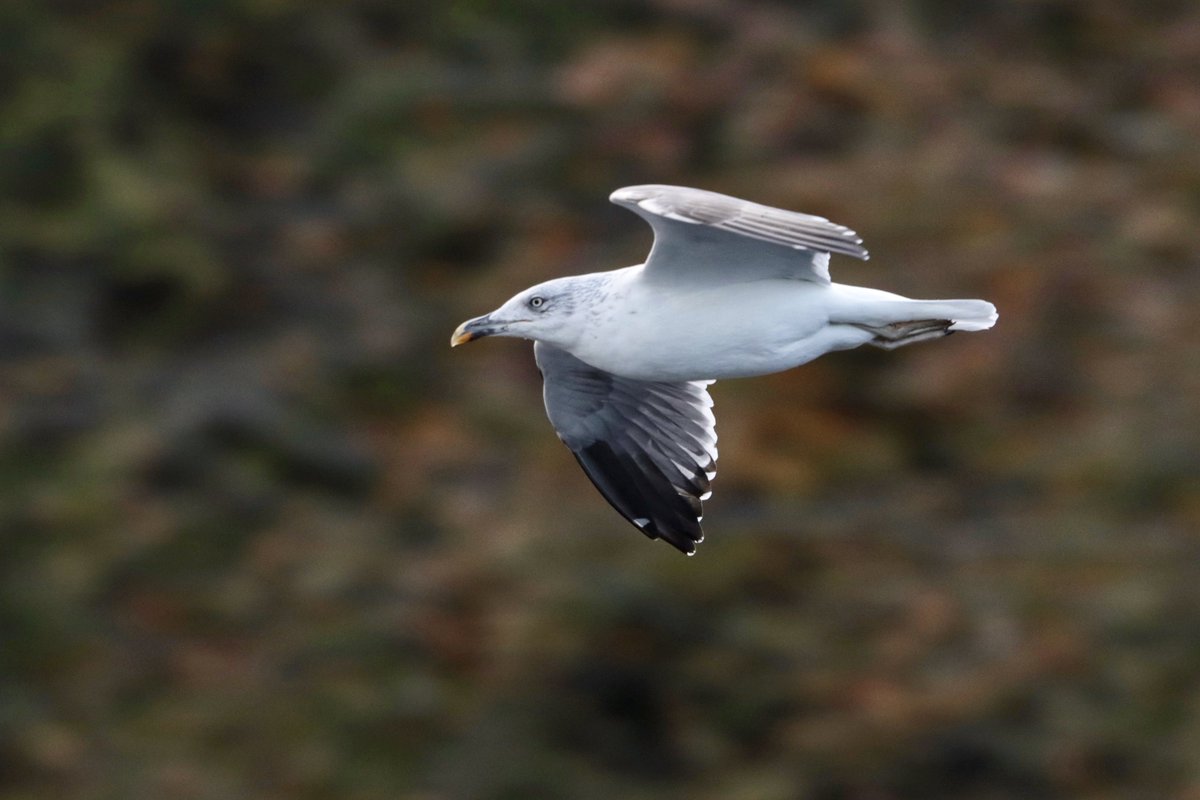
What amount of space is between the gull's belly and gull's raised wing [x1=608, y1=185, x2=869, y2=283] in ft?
0.19

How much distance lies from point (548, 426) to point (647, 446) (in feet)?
14.7

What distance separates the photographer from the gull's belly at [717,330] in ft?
19.4

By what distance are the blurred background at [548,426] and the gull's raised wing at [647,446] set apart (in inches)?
123

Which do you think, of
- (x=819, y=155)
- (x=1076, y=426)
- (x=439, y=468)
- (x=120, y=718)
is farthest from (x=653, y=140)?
(x=120, y=718)

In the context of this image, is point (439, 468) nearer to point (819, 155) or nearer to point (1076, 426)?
point (819, 155)

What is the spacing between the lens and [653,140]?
40.0 ft

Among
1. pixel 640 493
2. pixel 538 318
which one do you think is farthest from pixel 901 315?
pixel 640 493

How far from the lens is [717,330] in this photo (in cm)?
592

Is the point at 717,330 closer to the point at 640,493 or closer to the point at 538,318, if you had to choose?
the point at 538,318

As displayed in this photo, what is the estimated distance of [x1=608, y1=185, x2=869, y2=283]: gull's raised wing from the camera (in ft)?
18.3

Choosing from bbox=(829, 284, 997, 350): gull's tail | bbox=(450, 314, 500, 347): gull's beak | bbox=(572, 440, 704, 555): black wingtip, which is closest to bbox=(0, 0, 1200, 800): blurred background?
bbox=(572, 440, 704, 555): black wingtip

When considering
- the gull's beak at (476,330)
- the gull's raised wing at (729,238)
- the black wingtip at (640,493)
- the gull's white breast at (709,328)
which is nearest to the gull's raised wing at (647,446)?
the black wingtip at (640,493)

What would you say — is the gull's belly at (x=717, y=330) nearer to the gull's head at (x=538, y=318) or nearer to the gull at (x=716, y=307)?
the gull at (x=716, y=307)

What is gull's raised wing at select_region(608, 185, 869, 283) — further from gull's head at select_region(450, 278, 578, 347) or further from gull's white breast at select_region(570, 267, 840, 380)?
gull's head at select_region(450, 278, 578, 347)
